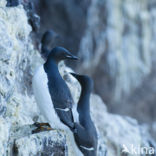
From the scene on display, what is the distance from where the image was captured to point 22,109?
4066mm

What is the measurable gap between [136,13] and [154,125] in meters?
2.86

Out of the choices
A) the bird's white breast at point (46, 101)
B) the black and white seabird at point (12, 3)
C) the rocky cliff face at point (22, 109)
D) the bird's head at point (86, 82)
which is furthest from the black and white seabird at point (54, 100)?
the black and white seabird at point (12, 3)

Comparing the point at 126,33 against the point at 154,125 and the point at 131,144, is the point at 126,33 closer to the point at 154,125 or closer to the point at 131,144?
the point at 154,125

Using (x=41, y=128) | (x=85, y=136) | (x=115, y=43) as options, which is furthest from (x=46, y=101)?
(x=115, y=43)

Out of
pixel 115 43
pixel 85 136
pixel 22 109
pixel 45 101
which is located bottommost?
pixel 85 136

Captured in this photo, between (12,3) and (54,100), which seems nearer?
(54,100)

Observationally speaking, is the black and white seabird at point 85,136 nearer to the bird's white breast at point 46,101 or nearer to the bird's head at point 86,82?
the bird's white breast at point 46,101

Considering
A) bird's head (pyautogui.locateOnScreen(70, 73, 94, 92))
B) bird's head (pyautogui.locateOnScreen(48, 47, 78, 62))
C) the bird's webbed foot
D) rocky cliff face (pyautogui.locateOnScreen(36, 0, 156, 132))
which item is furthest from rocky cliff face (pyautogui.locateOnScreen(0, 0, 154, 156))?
rocky cliff face (pyautogui.locateOnScreen(36, 0, 156, 132))

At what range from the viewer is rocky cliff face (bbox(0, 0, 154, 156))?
11.0 feet

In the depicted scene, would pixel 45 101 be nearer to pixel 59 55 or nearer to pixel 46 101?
pixel 46 101

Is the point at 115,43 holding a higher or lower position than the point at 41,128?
higher

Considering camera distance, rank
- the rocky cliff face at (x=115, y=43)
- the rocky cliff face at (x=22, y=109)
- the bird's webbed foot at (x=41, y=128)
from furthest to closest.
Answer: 1. the rocky cliff face at (x=115, y=43)
2. the bird's webbed foot at (x=41, y=128)
3. the rocky cliff face at (x=22, y=109)

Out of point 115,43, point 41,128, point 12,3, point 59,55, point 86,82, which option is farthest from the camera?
point 115,43

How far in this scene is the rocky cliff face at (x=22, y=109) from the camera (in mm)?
3365
